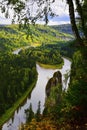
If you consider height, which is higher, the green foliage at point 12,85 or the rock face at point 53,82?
the rock face at point 53,82

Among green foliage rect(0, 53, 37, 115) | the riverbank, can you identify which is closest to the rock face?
the riverbank

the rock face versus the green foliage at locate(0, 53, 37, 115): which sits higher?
the rock face

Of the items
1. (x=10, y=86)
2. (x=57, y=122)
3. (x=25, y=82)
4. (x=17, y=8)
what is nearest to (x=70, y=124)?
(x=57, y=122)

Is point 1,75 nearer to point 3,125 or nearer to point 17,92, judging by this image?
point 17,92

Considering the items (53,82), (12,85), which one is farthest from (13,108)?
(12,85)

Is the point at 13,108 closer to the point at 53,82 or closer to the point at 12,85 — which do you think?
the point at 53,82

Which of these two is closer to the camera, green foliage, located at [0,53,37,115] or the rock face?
the rock face

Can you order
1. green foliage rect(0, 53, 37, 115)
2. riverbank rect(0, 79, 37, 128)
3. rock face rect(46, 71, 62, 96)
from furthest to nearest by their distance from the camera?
green foliage rect(0, 53, 37, 115) < rock face rect(46, 71, 62, 96) < riverbank rect(0, 79, 37, 128)

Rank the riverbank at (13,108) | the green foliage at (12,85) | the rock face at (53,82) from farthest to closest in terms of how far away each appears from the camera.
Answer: the green foliage at (12,85) → the rock face at (53,82) → the riverbank at (13,108)

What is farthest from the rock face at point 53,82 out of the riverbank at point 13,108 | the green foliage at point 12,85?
the green foliage at point 12,85

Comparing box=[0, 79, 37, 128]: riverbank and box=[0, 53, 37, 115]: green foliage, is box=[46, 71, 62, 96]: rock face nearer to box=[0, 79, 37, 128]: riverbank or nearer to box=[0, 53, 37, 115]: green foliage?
box=[0, 79, 37, 128]: riverbank

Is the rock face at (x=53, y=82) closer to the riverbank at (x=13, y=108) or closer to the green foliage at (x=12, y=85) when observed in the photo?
the riverbank at (x=13, y=108)
